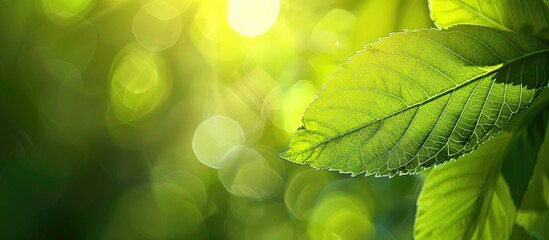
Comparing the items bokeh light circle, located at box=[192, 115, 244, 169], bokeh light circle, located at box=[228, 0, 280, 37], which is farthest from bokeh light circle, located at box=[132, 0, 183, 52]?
bokeh light circle, located at box=[228, 0, 280, 37]

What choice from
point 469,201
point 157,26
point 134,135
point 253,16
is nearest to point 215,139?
point 134,135

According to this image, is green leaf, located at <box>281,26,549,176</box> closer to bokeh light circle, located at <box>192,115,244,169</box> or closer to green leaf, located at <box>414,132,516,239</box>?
green leaf, located at <box>414,132,516,239</box>

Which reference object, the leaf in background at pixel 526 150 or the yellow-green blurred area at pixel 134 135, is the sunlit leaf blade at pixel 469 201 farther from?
the yellow-green blurred area at pixel 134 135

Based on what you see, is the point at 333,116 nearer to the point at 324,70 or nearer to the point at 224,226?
the point at 324,70

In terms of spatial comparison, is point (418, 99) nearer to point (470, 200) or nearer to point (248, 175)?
point (470, 200)

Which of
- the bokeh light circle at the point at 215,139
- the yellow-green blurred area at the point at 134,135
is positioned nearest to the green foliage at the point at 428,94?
the yellow-green blurred area at the point at 134,135

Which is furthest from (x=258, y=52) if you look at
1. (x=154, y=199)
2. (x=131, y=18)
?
(x=154, y=199)
